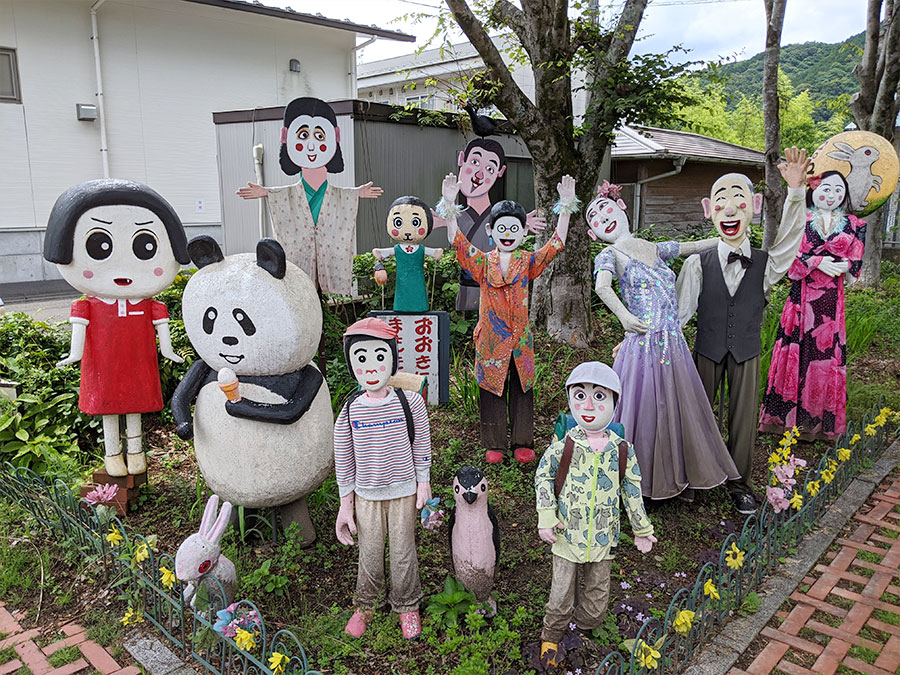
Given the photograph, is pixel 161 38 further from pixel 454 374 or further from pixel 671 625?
pixel 671 625

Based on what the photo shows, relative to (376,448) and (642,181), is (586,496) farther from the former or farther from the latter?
(642,181)

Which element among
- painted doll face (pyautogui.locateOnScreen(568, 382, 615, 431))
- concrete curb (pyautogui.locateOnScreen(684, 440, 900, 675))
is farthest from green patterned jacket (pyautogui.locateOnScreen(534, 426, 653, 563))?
concrete curb (pyautogui.locateOnScreen(684, 440, 900, 675))

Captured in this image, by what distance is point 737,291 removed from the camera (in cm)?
385

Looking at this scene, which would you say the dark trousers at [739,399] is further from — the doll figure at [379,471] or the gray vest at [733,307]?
the doll figure at [379,471]

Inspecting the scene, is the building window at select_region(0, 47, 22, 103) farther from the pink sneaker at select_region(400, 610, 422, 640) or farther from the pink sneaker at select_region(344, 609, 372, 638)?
the pink sneaker at select_region(400, 610, 422, 640)

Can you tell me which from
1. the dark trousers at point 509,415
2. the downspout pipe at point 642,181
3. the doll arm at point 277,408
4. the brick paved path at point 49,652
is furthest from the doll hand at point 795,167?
the downspout pipe at point 642,181

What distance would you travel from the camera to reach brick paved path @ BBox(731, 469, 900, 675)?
2.86 metres

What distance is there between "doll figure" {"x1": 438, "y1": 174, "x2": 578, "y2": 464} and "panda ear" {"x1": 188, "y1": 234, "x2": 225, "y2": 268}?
1472 millimetres

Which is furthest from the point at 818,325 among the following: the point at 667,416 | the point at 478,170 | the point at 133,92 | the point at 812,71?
the point at 812,71

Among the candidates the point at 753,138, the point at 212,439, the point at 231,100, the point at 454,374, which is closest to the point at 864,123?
the point at 454,374

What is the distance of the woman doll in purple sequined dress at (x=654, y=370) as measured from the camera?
375 centimetres

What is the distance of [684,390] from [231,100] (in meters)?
13.4

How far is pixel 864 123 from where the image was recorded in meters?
9.73

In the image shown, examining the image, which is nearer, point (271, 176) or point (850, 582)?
point (850, 582)
